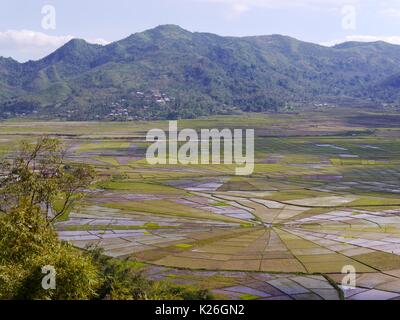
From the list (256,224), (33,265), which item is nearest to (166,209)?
(256,224)

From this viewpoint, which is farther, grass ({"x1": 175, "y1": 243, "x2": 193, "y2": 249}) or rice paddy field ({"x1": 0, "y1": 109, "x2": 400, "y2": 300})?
grass ({"x1": 175, "y1": 243, "x2": 193, "y2": 249})

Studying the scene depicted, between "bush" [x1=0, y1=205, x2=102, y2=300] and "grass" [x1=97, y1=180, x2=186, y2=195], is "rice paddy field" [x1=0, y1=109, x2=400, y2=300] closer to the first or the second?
"grass" [x1=97, y1=180, x2=186, y2=195]

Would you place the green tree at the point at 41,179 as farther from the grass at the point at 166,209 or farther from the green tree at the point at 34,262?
the grass at the point at 166,209

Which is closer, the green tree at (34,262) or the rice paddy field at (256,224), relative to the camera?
the green tree at (34,262)

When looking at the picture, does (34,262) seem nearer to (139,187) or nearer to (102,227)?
(102,227)

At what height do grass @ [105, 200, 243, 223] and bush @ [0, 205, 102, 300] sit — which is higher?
bush @ [0, 205, 102, 300]

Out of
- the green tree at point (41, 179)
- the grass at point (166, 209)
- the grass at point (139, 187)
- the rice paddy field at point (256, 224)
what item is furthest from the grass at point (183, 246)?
the grass at point (139, 187)

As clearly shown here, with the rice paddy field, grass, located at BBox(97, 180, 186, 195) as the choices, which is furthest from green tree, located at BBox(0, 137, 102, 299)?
grass, located at BBox(97, 180, 186, 195)

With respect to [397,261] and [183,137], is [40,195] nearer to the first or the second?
[397,261]

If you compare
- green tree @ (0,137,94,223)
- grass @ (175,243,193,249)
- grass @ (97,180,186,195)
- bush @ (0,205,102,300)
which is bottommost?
grass @ (175,243,193,249)

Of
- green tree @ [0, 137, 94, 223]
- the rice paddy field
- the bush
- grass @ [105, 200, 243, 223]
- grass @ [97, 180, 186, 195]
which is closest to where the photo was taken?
the bush
